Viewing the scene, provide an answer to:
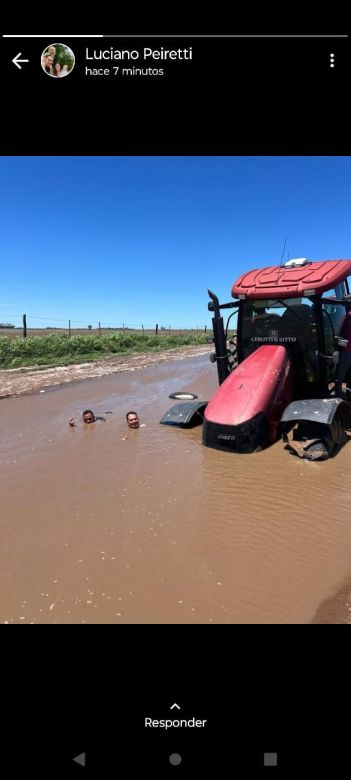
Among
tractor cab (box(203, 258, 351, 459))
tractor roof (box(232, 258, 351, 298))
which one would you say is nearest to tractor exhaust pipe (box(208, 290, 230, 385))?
tractor cab (box(203, 258, 351, 459))

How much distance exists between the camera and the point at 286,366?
18.5 feet

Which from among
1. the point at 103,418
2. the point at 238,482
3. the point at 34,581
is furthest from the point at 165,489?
the point at 103,418

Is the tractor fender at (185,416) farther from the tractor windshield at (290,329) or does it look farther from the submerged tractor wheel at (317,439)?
the submerged tractor wheel at (317,439)

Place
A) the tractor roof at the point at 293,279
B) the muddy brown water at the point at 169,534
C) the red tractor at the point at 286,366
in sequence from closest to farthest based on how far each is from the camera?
1. the muddy brown water at the point at 169,534
2. the red tractor at the point at 286,366
3. the tractor roof at the point at 293,279

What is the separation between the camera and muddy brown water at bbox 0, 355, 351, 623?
232 centimetres

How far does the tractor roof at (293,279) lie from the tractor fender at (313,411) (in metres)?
1.66

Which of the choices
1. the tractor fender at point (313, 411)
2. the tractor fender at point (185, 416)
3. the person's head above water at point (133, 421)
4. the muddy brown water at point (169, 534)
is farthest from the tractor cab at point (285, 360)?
the person's head above water at point (133, 421)

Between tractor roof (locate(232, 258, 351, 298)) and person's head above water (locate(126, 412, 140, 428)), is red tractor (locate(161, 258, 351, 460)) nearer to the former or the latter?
tractor roof (locate(232, 258, 351, 298))
